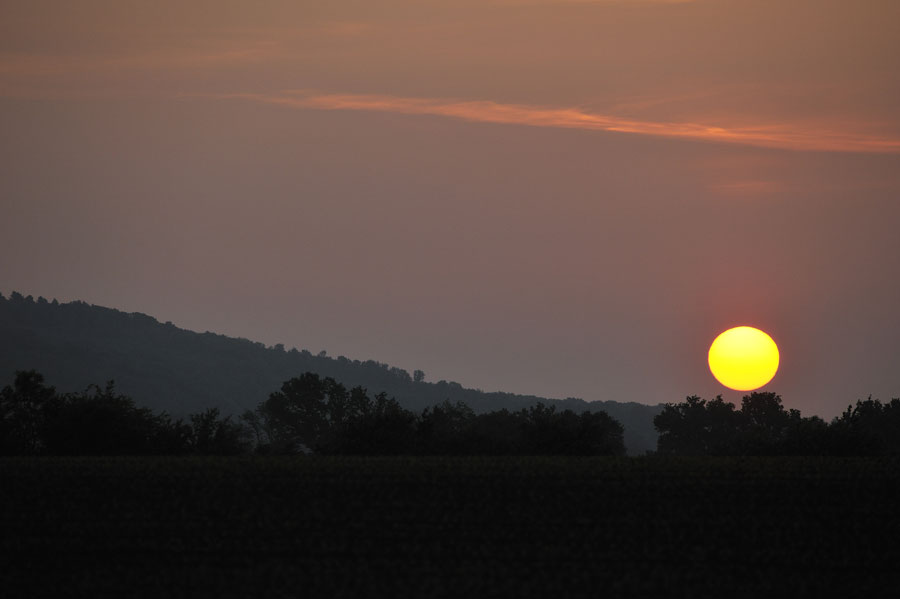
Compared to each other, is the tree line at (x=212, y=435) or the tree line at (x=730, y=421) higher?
the tree line at (x=730, y=421)

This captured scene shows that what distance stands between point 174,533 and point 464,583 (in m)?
9.76

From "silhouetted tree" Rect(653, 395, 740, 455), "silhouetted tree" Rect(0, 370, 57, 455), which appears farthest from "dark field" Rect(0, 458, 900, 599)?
"silhouetted tree" Rect(653, 395, 740, 455)

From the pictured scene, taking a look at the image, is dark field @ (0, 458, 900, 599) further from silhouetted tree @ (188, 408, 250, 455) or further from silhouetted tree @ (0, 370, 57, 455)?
silhouetted tree @ (0, 370, 57, 455)

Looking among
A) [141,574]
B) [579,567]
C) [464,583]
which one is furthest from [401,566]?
[141,574]

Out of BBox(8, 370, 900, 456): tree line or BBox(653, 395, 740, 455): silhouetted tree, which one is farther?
BBox(653, 395, 740, 455): silhouetted tree

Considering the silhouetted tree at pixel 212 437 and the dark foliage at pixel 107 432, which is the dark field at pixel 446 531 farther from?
the silhouetted tree at pixel 212 437

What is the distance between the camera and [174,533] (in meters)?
Answer: 30.0

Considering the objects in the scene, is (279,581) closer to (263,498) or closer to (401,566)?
(401,566)

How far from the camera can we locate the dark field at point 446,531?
2450cm

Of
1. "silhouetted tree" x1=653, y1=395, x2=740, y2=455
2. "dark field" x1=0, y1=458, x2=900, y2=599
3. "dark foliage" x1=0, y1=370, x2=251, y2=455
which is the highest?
"silhouetted tree" x1=653, y1=395, x2=740, y2=455

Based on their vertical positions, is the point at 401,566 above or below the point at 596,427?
below

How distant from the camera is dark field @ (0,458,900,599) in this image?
24500 millimetres

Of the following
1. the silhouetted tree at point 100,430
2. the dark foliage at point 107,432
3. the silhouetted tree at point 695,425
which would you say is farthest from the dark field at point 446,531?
the silhouetted tree at point 695,425

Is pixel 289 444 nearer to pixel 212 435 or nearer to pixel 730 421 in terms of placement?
pixel 212 435
